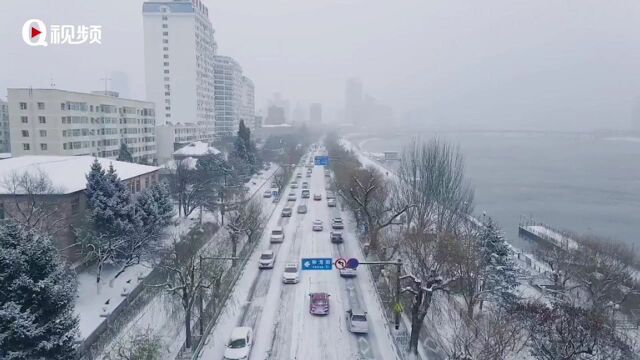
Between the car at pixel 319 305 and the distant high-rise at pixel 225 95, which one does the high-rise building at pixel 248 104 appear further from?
the car at pixel 319 305

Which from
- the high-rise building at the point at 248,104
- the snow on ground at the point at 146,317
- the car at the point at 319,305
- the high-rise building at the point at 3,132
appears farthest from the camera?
the high-rise building at the point at 248,104

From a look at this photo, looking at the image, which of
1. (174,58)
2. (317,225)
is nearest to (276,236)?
(317,225)

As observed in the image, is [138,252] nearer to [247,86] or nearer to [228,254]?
[228,254]

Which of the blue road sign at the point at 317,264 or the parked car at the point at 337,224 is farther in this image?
the parked car at the point at 337,224

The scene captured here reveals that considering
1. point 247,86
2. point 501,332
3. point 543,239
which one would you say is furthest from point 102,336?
point 247,86

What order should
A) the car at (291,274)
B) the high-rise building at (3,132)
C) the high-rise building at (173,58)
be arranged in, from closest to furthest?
the car at (291,274), the high-rise building at (3,132), the high-rise building at (173,58)

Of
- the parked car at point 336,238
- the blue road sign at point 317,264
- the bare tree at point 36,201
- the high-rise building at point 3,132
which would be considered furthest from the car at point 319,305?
the high-rise building at point 3,132

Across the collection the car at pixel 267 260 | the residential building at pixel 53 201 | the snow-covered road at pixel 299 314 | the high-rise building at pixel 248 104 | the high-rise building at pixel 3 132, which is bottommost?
the snow-covered road at pixel 299 314

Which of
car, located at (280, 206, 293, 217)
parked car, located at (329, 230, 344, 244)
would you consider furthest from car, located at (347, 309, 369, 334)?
car, located at (280, 206, 293, 217)
